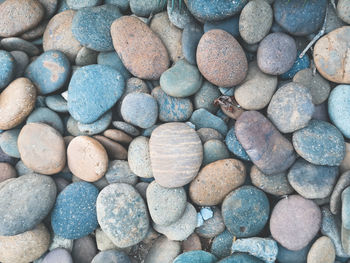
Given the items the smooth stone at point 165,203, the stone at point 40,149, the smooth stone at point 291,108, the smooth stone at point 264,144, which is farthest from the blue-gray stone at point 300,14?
the stone at point 40,149

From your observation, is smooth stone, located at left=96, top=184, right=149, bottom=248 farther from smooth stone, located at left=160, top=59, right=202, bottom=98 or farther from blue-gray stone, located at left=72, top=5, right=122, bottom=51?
blue-gray stone, located at left=72, top=5, right=122, bottom=51

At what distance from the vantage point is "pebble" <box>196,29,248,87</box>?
170 centimetres

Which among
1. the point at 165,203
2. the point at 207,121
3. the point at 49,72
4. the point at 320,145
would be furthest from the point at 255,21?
the point at 49,72

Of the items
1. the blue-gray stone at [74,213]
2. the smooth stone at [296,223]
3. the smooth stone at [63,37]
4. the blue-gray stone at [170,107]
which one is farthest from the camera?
the smooth stone at [63,37]

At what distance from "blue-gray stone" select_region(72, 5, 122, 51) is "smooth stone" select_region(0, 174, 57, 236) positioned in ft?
2.63

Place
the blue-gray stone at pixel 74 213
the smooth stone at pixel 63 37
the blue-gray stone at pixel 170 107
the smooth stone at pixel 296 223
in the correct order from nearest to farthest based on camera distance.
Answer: the smooth stone at pixel 296 223, the blue-gray stone at pixel 74 213, the blue-gray stone at pixel 170 107, the smooth stone at pixel 63 37

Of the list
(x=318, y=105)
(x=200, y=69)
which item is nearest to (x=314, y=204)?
(x=318, y=105)

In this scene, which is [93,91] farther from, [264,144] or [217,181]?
[264,144]

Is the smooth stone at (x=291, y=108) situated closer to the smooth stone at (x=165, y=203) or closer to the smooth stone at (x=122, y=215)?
the smooth stone at (x=165, y=203)

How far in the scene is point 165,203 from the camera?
5.49ft

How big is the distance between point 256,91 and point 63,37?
46.1 inches

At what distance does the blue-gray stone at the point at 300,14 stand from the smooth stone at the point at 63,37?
115 centimetres

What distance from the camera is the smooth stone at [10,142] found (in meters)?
1.85

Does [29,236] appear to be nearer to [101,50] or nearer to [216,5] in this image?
[101,50]
